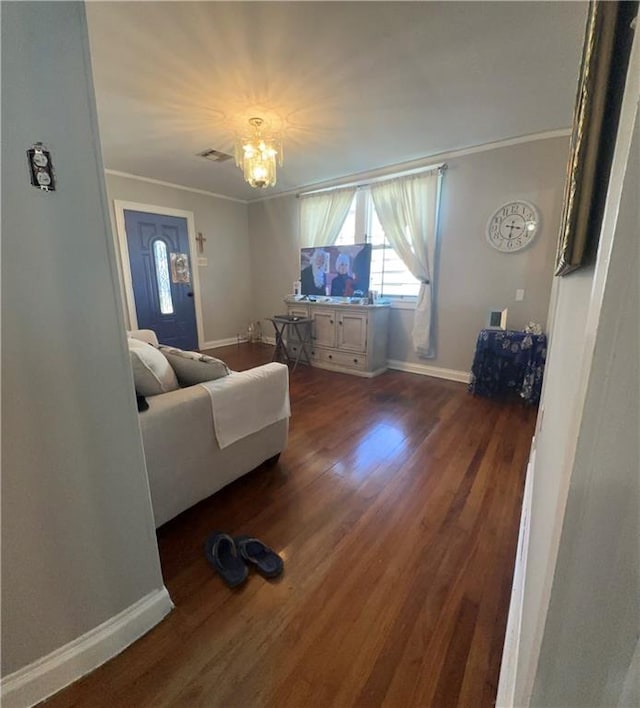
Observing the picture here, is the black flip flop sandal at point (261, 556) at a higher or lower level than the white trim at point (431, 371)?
lower

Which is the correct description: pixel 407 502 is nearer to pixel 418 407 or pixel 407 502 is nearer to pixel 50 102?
pixel 418 407

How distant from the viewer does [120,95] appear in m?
2.33

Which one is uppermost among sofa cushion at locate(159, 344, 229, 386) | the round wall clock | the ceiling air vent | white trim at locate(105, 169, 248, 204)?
white trim at locate(105, 169, 248, 204)

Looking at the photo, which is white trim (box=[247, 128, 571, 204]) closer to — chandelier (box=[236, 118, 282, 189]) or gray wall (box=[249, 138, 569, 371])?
gray wall (box=[249, 138, 569, 371])

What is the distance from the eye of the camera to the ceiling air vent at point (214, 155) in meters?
3.39

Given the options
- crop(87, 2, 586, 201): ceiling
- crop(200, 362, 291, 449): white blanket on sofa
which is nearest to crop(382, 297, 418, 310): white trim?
crop(87, 2, 586, 201): ceiling

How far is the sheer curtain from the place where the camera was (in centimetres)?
355

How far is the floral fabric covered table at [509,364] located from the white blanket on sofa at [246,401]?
2.21 m

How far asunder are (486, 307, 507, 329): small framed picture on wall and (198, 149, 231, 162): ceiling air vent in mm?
3311

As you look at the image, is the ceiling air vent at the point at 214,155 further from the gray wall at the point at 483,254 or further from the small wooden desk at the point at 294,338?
the gray wall at the point at 483,254

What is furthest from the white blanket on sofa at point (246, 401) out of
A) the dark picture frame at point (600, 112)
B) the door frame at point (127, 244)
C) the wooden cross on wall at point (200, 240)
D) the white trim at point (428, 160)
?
the wooden cross on wall at point (200, 240)

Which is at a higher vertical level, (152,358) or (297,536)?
(152,358)

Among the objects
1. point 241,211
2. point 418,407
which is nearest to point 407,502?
point 418,407

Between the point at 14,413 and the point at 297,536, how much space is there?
1.21 meters
